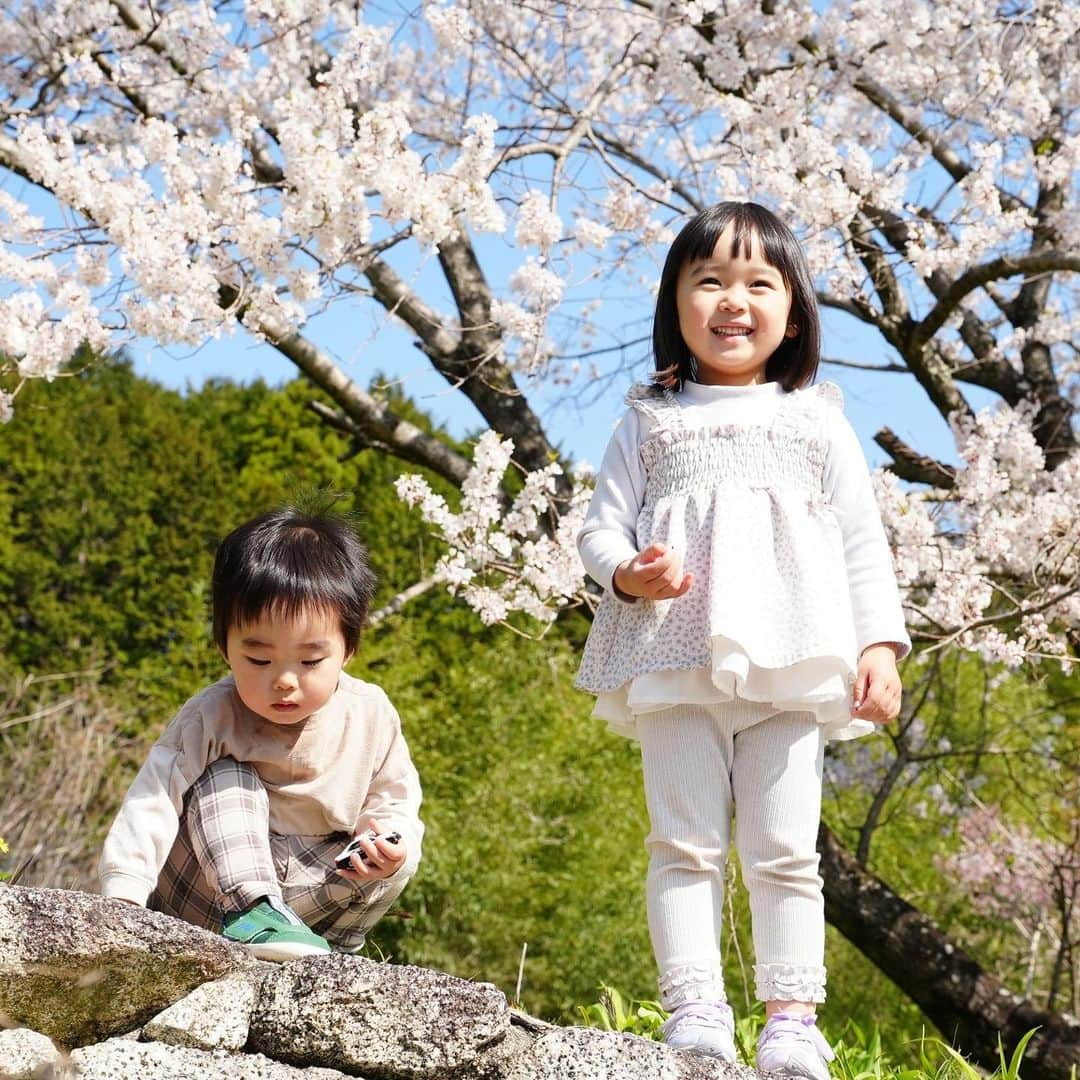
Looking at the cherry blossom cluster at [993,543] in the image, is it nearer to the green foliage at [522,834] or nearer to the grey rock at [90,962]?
the green foliage at [522,834]

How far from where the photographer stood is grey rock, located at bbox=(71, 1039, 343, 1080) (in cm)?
161

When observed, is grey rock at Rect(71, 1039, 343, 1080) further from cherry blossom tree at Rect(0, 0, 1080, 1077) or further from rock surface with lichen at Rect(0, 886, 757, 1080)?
cherry blossom tree at Rect(0, 0, 1080, 1077)

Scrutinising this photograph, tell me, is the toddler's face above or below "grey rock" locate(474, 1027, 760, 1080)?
above

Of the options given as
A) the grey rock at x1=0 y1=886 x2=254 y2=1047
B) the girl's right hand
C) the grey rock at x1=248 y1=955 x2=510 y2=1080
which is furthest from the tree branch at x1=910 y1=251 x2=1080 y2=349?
the grey rock at x1=0 y1=886 x2=254 y2=1047

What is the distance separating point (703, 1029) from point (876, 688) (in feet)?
1.73

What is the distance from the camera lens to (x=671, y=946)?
6.65ft

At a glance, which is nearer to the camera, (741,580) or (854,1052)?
(741,580)

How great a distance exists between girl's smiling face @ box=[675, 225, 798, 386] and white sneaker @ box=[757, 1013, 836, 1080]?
3.18 feet

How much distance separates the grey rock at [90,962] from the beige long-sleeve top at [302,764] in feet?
1.26

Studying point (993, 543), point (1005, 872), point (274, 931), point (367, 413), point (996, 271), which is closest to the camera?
point (274, 931)

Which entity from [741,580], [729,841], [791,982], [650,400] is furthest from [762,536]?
[791,982]

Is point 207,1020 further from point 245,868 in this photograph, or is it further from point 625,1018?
point 625,1018

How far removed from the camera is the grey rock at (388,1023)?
5.46ft

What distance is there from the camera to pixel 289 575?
2.16 meters
